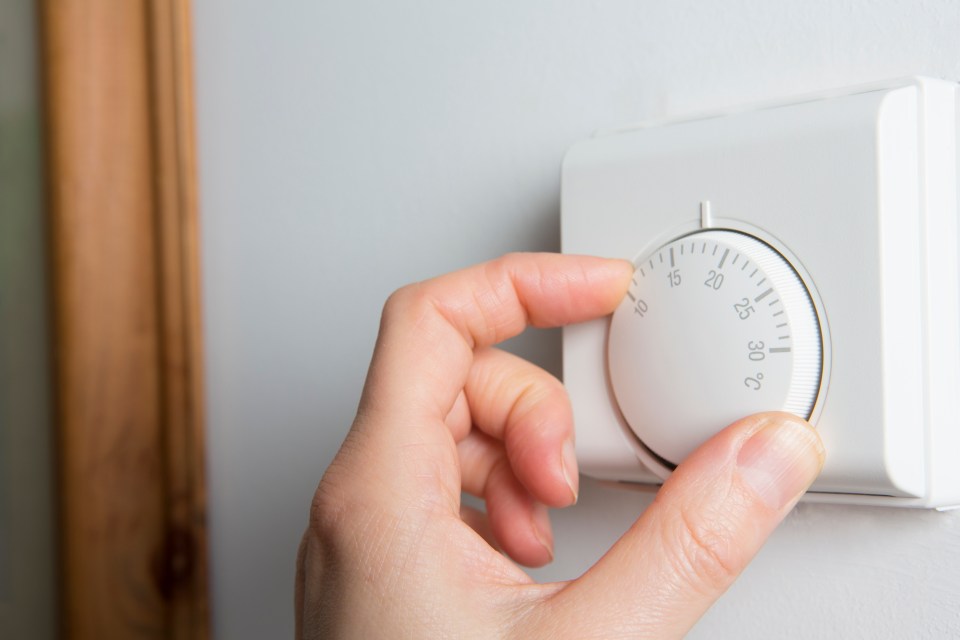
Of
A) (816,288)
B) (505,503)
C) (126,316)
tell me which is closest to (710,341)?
(816,288)

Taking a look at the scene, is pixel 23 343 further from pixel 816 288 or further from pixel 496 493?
pixel 816 288

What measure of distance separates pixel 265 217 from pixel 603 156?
0.28 meters

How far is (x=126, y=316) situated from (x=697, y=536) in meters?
0.47

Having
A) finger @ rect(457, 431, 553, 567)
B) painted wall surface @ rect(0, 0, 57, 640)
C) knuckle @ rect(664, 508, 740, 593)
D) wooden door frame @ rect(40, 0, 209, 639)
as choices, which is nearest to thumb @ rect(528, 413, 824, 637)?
knuckle @ rect(664, 508, 740, 593)

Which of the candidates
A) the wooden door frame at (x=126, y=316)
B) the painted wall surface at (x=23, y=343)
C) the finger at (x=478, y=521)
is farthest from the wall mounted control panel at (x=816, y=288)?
the painted wall surface at (x=23, y=343)

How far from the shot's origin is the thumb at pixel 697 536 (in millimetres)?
284

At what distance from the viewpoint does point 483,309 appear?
1.26ft

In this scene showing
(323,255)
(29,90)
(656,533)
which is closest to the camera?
→ (656,533)

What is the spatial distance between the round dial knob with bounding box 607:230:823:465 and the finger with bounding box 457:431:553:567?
9 cm

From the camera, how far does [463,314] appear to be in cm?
38

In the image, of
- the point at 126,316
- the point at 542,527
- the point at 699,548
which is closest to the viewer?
the point at 699,548

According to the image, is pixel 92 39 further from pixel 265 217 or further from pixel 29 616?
pixel 29 616

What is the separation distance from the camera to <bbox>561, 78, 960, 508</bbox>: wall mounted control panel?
0.29 metres

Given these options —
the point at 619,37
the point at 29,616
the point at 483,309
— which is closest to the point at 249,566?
the point at 29,616
